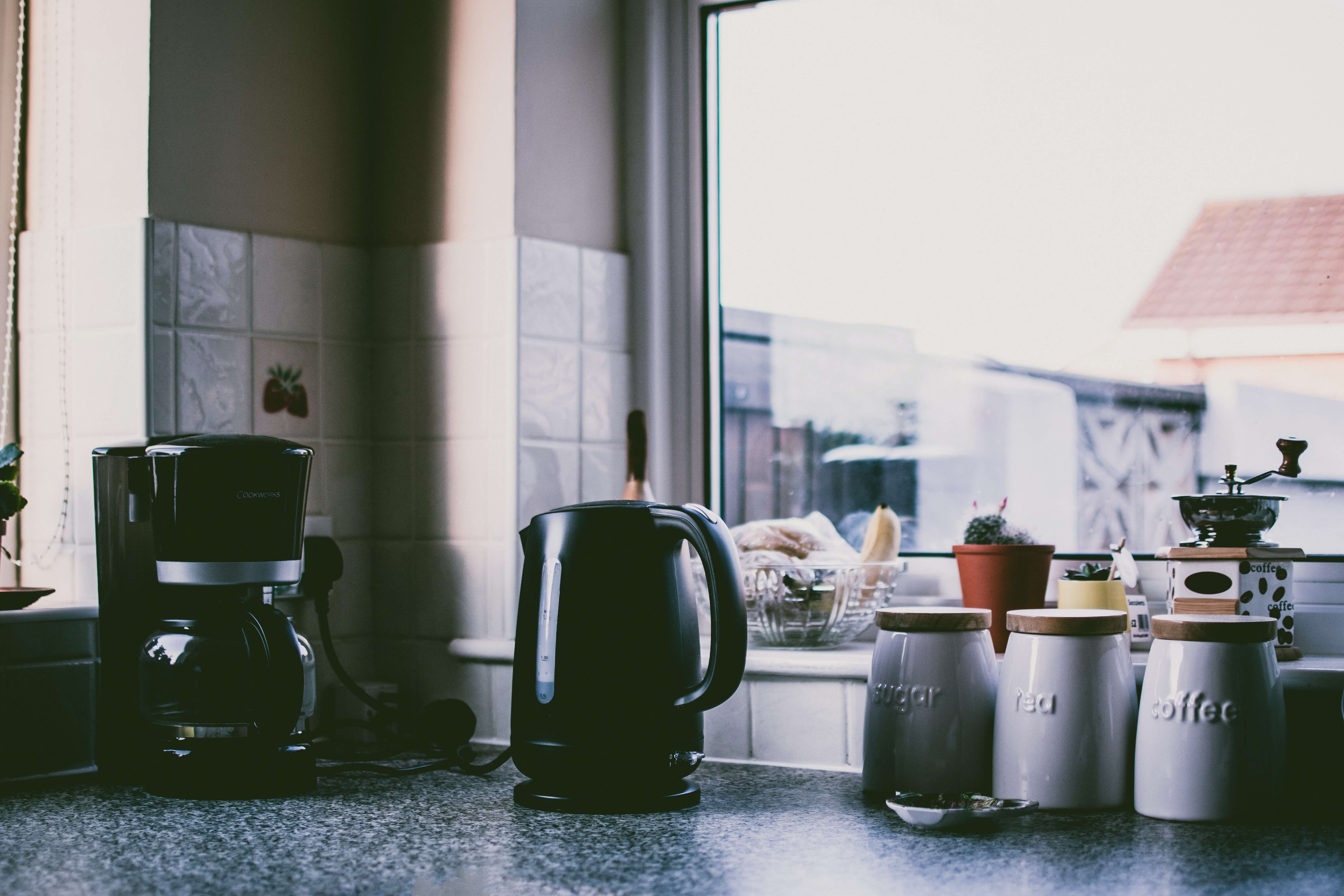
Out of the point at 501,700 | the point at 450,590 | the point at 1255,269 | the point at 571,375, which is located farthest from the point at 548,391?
the point at 1255,269

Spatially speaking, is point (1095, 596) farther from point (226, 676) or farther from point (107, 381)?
point (107, 381)

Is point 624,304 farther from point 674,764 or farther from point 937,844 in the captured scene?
point 937,844

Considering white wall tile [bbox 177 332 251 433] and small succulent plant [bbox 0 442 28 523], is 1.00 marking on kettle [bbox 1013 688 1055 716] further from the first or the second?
small succulent plant [bbox 0 442 28 523]

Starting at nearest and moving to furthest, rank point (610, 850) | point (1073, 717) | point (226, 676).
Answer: point (610, 850), point (1073, 717), point (226, 676)

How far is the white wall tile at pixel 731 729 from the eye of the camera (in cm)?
149

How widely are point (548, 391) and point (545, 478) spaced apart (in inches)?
4.3

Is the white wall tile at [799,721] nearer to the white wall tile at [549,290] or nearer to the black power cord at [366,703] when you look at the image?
the black power cord at [366,703]

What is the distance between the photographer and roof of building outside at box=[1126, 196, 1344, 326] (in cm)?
149

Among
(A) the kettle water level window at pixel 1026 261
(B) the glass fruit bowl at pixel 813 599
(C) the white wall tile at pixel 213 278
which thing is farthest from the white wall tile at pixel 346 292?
(B) the glass fruit bowl at pixel 813 599

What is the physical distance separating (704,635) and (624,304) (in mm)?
461

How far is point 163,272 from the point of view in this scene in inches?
58.8

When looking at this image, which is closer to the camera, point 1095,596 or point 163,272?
point 1095,596

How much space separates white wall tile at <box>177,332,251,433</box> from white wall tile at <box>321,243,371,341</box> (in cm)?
14

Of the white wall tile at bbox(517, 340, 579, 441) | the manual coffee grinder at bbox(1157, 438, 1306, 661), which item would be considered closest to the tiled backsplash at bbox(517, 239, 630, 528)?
the white wall tile at bbox(517, 340, 579, 441)
